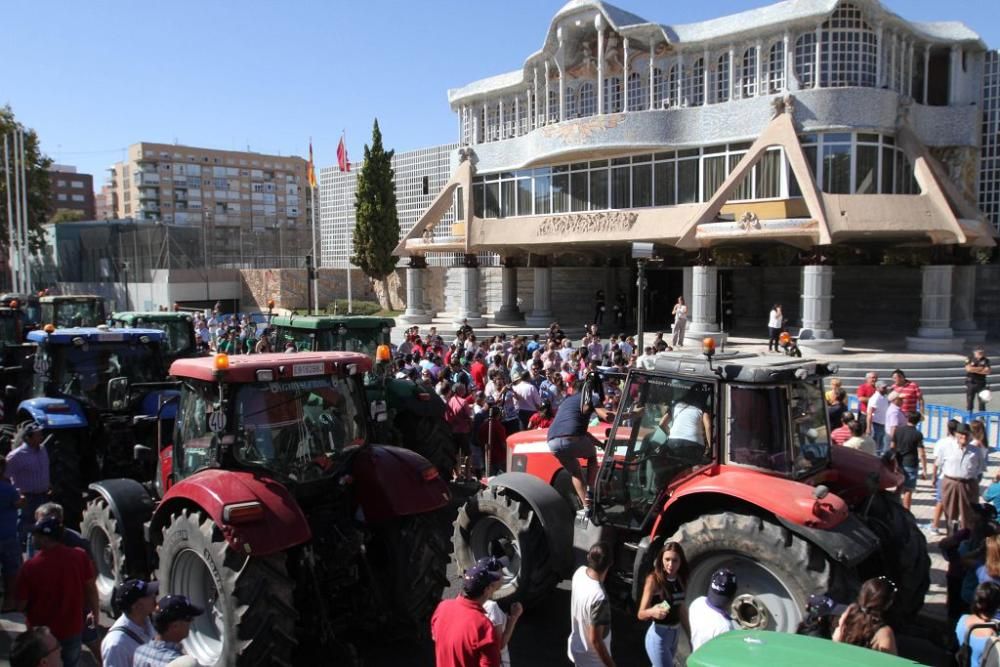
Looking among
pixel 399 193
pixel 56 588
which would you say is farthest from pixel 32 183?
pixel 56 588

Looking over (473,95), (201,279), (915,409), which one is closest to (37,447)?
(915,409)

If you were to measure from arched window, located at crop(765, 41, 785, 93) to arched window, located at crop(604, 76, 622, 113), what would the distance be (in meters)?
5.08

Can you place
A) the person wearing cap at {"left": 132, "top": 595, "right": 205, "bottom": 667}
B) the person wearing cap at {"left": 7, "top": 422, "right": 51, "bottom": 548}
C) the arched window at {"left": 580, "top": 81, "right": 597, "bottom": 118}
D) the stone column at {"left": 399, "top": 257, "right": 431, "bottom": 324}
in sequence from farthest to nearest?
1. the stone column at {"left": 399, "top": 257, "right": 431, "bottom": 324}
2. the arched window at {"left": 580, "top": 81, "right": 597, "bottom": 118}
3. the person wearing cap at {"left": 7, "top": 422, "right": 51, "bottom": 548}
4. the person wearing cap at {"left": 132, "top": 595, "right": 205, "bottom": 667}

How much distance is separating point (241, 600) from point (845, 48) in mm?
22273

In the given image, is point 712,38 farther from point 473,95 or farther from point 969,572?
point 969,572

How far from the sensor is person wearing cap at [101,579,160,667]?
401 centimetres

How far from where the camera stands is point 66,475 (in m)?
8.30

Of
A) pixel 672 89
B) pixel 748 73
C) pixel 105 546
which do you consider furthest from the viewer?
pixel 672 89

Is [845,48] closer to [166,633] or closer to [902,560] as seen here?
[902,560]

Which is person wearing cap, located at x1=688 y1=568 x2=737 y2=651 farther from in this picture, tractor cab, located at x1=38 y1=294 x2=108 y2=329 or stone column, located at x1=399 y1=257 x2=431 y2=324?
stone column, located at x1=399 y1=257 x2=431 y2=324

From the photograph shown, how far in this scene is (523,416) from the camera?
467 inches

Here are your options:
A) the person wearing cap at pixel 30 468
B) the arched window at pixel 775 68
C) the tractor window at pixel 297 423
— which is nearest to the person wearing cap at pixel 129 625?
the tractor window at pixel 297 423

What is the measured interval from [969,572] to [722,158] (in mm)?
Result: 19724

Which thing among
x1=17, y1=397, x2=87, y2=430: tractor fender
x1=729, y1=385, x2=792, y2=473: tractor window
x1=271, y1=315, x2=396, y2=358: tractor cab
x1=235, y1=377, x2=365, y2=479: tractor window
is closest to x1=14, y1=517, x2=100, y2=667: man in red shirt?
x1=235, y1=377, x2=365, y2=479: tractor window
